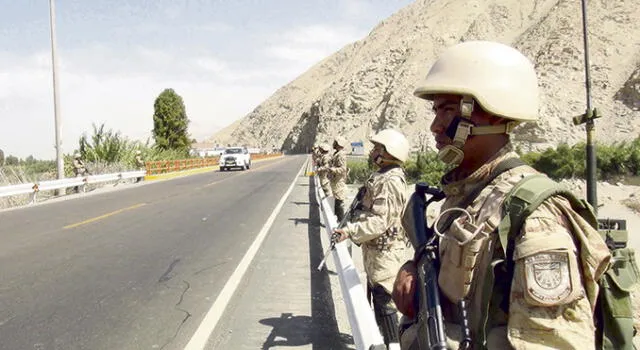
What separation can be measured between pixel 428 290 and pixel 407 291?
16 centimetres

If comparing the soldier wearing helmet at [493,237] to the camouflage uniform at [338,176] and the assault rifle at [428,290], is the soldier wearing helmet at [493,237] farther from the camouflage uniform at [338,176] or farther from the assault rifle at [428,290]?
the camouflage uniform at [338,176]

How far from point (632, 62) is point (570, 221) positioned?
4445 centimetres

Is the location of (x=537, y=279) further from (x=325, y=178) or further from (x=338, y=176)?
(x=325, y=178)

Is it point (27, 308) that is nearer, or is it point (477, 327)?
point (477, 327)

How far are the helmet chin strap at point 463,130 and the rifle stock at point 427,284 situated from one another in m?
0.33

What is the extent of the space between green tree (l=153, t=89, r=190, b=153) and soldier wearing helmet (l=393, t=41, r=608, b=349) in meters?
57.6

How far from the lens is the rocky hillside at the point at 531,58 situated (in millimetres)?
37656

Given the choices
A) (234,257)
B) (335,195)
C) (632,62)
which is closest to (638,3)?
(632,62)

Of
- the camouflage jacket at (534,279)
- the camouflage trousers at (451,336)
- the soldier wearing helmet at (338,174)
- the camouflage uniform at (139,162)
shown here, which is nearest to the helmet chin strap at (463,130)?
the camouflage jacket at (534,279)

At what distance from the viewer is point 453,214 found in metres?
1.80

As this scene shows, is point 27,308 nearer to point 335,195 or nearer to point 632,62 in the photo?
point 335,195

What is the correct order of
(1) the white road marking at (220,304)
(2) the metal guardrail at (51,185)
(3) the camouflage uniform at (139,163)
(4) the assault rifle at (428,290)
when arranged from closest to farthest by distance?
(4) the assault rifle at (428,290) < (1) the white road marking at (220,304) < (2) the metal guardrail at (51,185) < (3) the camouflage uniform at (139,163)

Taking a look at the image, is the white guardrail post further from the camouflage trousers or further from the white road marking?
the white road marking

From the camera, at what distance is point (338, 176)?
37.4 feet
